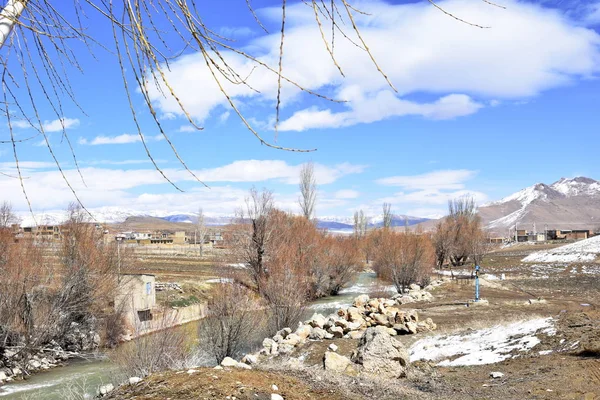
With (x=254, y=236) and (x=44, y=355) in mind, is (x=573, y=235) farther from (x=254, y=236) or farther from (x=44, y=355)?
(x=44, y=355)

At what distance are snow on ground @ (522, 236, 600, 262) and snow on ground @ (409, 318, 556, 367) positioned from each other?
4773 cm

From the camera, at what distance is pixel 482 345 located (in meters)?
12.8

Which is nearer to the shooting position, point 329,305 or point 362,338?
point 362,338

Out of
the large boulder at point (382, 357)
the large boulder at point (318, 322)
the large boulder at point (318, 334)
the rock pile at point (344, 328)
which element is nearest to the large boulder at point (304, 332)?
the rock pile at point (344, 328)

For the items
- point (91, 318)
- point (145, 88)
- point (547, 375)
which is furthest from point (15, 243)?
point (145, 88)

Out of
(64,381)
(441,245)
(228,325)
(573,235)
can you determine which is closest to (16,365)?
(64,381)

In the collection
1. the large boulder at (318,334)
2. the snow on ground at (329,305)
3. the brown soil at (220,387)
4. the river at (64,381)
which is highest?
the brown soil at (220,387)

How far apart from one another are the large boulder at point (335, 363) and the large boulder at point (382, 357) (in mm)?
451

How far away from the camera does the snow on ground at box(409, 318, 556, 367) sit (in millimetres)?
11758

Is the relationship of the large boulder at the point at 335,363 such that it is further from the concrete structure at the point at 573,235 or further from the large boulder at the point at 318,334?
the concrete structure at the point at 573,235

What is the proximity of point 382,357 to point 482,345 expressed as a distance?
387 cm

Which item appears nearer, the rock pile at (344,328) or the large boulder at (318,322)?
the rock pile at (344,328)

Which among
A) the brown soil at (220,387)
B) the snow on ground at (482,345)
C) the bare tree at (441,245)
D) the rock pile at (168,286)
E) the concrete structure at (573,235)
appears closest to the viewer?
the brown soil at (220,387)

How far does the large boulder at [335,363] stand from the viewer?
31.3 feet
